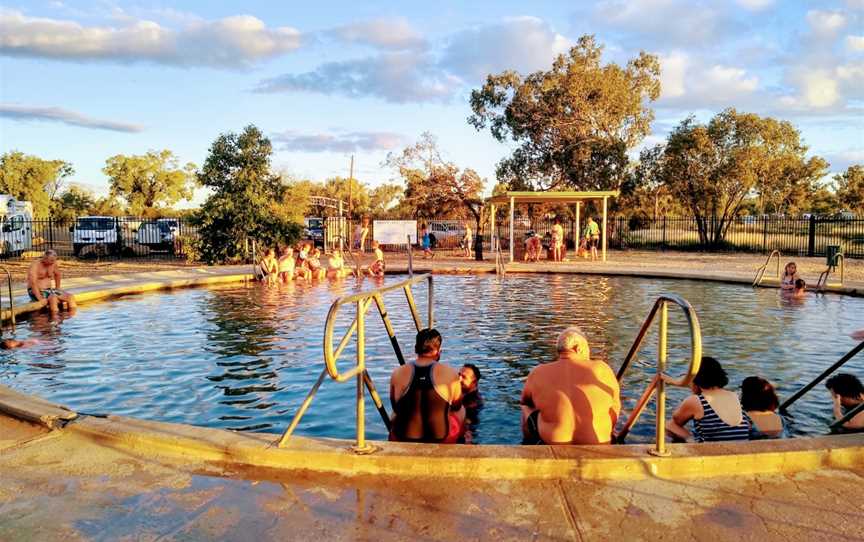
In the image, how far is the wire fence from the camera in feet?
97.8

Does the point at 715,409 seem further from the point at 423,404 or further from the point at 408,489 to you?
the point at 408,489

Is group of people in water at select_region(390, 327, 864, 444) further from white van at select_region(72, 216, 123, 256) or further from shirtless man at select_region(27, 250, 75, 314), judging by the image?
white van at select_region(72, 216, 123, 256)

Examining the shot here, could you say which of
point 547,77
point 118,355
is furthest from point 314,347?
point 547,77

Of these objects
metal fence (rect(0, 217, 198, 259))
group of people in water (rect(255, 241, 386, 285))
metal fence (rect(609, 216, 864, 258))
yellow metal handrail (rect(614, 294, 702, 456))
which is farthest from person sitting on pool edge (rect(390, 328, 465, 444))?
metal fence (rect(609, 216, 864, 258))

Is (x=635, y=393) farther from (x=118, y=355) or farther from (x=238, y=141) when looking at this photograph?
(x=238, y=141)

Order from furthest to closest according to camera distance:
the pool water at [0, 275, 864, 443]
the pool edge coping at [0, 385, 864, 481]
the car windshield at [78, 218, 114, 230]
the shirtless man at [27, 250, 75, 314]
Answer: the car windshield at [78, 218, 114, 230], the shirtless man at [27, 250, 75, 314], the pool water at [0, 275, 864, 443], the pool edge coping at [0, 385, 864, 481]

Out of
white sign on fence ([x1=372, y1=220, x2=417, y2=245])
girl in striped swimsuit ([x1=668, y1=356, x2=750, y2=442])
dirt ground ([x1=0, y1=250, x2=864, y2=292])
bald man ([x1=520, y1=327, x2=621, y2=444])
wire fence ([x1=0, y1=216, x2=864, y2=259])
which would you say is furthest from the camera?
white sign on fence ([x1=372, y1=220, x2=417, y2=245])

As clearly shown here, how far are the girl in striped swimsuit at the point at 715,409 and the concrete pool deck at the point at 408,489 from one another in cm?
83

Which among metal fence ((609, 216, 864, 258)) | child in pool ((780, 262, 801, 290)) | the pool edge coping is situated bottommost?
the pool edge coping

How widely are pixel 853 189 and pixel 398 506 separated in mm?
53935

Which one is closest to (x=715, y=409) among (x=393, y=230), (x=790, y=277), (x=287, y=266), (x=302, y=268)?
(x=790, y=277)

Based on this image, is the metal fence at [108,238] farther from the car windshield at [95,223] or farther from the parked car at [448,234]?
the parked car at [448,234]

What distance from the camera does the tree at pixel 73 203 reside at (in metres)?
64.3

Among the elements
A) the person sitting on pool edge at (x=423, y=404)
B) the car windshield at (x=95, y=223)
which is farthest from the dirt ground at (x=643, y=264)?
the person sitting on pool edge at (x=423, y=404)
